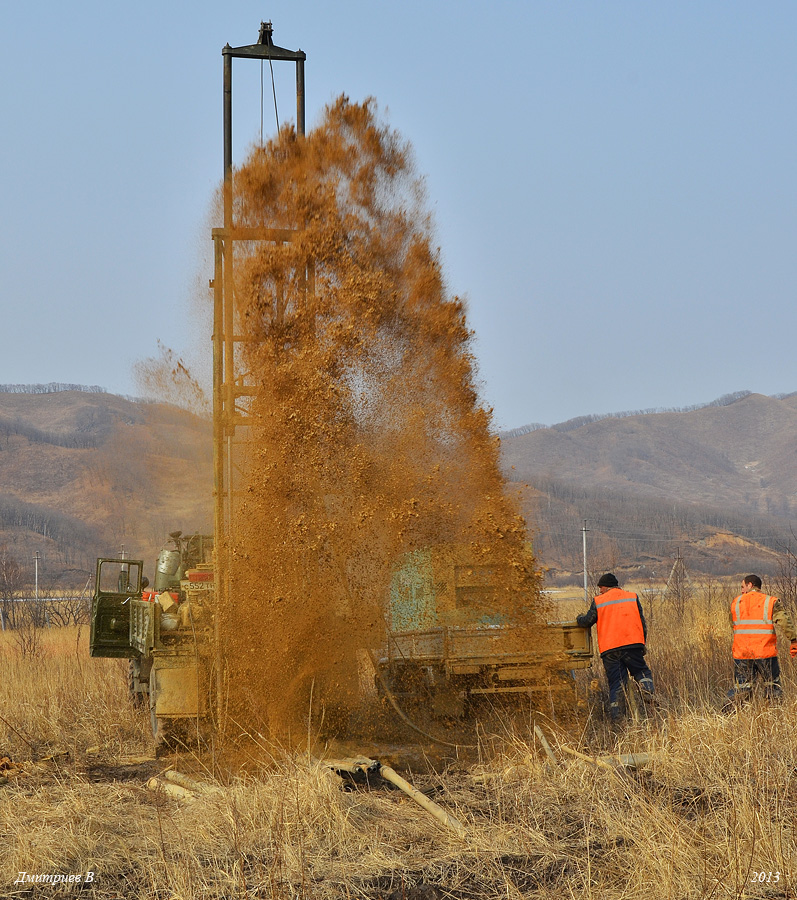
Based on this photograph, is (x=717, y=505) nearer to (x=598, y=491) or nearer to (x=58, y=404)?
(x=598, y=491)

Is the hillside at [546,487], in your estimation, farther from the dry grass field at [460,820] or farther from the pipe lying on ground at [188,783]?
the pipe lying on ground at [188,783]

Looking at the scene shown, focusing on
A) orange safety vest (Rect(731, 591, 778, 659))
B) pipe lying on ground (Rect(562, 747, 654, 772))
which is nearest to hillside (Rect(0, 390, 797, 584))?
pipe lying on ground (Rect(562, 747, 654, 772))

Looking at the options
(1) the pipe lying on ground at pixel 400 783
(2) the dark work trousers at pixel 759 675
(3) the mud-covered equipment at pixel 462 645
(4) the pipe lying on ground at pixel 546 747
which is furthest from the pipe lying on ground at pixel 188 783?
(2) the dark work trousers at pixel 759 675

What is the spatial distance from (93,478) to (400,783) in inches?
4346

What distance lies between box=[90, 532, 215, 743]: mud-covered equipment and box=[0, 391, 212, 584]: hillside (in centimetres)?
138

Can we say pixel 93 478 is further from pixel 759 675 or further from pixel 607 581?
pixel 759 675

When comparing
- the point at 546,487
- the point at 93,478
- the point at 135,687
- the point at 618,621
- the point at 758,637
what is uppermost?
the point at 93,478

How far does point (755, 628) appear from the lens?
37.5 feet

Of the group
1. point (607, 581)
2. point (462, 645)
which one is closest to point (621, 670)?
point (607, 581)

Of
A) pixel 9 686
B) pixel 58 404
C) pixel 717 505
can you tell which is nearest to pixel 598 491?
pixel 717 505

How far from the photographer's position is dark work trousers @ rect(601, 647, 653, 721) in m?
11.1

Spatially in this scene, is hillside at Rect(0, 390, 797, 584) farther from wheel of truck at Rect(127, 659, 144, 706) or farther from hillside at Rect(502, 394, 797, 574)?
wheel of truck at Rect(127, 659, 144, 706)

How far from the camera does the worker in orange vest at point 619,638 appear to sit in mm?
11055

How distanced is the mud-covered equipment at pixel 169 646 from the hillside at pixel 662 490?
175 feet
